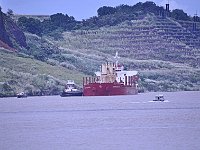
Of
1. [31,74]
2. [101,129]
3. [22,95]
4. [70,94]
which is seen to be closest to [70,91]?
[70,94]

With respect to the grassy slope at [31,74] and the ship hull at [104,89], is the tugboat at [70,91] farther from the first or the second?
the grassy slope at [31,74]

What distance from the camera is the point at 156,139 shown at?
57312 millimetres

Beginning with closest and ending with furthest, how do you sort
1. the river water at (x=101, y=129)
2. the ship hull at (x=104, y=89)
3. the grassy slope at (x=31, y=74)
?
the river water at (x=101, y=129), the ship hull at (x=104, y=89), the grassy slope at (x=31, y=74)

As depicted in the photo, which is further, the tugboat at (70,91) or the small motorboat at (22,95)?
the tugboat at (70,91)

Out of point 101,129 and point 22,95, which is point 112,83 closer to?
point 22,95

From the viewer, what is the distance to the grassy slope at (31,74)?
5699 inches

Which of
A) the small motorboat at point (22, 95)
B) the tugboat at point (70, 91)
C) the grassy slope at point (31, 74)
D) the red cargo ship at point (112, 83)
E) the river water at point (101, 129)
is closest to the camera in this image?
the river water at point (101, 129)

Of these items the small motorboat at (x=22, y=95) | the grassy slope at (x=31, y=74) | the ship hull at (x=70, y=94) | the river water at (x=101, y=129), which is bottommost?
the river water at (x=101, y=129)

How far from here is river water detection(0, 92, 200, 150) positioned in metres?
54.8

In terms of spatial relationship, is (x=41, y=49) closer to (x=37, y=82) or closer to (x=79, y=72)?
(x=79, y=72)

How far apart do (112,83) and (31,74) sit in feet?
66.1

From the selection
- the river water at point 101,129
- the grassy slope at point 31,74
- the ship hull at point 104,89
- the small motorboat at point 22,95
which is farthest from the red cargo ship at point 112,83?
the river water at point 101,129

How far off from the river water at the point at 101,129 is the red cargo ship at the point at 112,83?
47.7m

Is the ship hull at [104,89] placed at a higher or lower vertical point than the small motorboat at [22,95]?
higher
